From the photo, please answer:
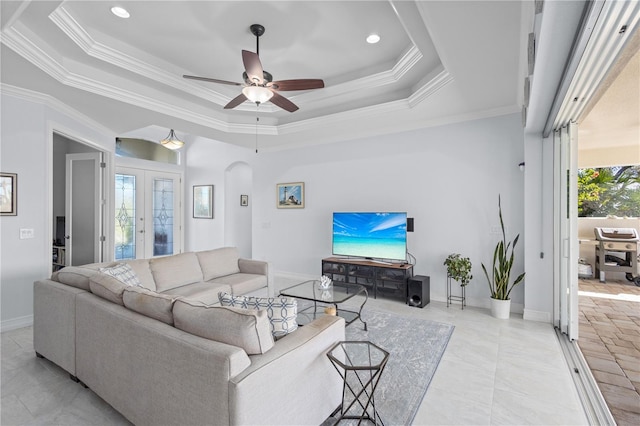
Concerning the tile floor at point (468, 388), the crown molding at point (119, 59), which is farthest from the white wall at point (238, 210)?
the tile floor at point (468, 388)

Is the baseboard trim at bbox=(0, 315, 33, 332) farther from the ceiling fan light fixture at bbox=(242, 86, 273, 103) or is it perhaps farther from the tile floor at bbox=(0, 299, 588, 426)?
the ceiling fan light fixture at bbox=(242, 86, 273, 103)

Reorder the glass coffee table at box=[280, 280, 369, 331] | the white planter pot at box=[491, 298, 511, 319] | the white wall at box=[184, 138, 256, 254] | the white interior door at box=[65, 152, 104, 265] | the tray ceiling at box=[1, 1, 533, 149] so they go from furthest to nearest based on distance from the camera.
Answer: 1. the white wall at box=[184, 138, 256, 254]
2. the white interior door at box=[65, 152, 104, 265]
3. the white planter pot at box=[491, 298, 511, 319]
4. the glass coffee table at box=[280, 280, 369, 331]
5. the tray ceiling at box=[1, 1, 533, 149]

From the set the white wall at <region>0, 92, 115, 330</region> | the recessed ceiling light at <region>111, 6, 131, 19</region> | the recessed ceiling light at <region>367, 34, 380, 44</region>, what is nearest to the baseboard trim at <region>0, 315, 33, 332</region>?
the white wall at <region>0, 92, 115, 330</region>

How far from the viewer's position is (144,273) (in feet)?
11.1

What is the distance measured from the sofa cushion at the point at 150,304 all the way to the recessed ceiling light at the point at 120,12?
7.94 ft

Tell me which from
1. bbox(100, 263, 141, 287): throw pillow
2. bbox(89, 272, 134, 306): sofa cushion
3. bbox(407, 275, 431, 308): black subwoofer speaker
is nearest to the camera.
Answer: bbox(89, 272, 134, 306): sofa cushion

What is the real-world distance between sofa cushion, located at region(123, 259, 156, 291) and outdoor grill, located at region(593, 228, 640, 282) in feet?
23.8

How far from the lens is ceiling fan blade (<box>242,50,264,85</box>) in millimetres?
2608

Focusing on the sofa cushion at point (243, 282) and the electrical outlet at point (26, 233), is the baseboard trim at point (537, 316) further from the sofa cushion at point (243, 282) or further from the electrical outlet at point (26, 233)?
the electrical outlet at point (26, 233)

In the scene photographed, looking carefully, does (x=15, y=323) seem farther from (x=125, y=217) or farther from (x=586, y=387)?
(x=586, y=387)

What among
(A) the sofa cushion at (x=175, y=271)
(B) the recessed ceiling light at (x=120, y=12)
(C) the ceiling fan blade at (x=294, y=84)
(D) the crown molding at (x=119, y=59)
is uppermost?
(B) the recessed ceiling light at (x=120, y=12)

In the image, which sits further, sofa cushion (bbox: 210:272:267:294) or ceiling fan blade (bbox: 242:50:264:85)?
sofa cushion (bbox: 210:272:267:294)

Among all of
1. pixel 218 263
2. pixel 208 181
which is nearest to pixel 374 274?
pixel 218 263

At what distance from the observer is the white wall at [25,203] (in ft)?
11.2
